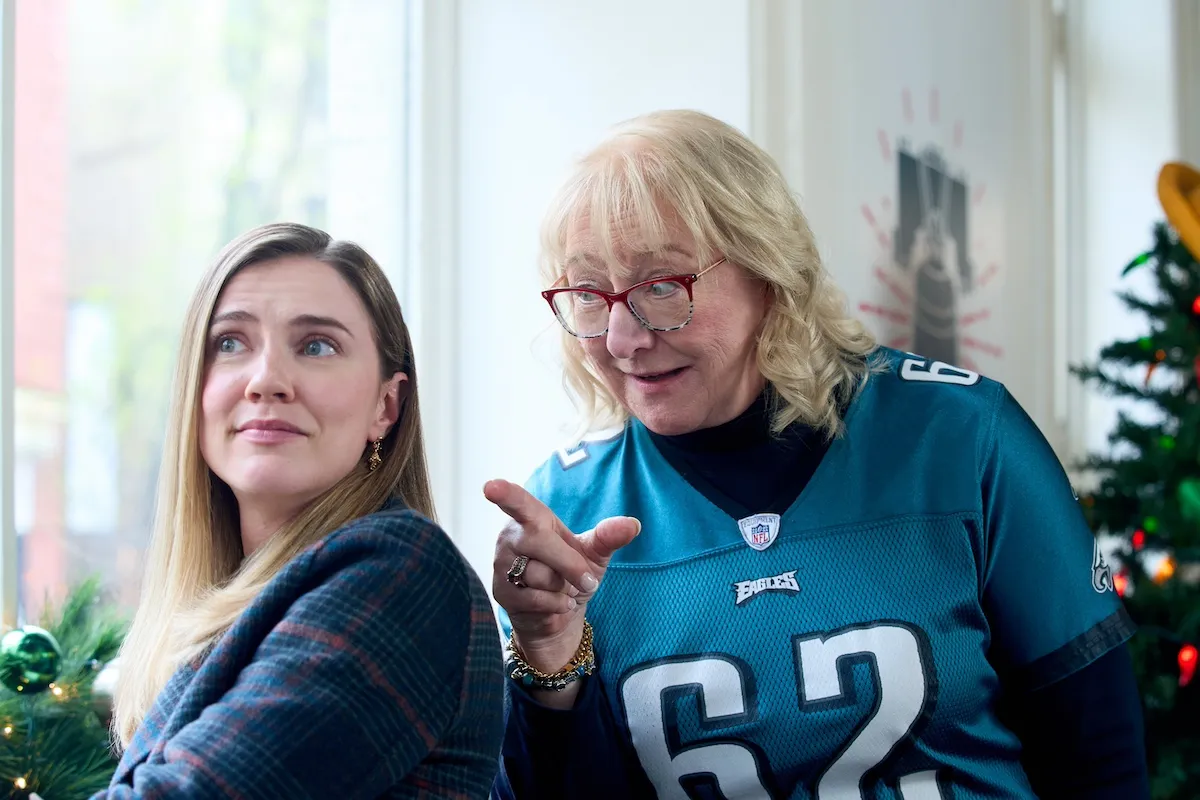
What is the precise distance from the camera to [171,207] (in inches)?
79.4

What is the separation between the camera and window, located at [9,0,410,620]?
177 cm

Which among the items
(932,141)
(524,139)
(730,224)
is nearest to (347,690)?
(730,224)

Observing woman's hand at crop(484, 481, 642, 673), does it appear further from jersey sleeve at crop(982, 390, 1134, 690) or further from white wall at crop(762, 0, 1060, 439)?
white wall at crop(762, 0, 1060, 439)

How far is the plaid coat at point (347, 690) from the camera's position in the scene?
0.95 meters

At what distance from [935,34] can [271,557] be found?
7.46 feet

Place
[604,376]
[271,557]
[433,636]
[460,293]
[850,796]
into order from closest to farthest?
[433,636]
[271,557]
[850,796]
[604,376]
[460,293]

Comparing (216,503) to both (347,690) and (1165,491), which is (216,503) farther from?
(1165,491)

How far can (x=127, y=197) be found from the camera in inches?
76.2

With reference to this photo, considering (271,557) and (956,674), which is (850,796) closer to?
(956,674)

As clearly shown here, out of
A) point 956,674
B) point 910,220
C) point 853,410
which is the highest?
point 910,220

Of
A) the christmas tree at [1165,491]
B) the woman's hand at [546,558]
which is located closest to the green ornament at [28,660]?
the woman's hand at [546,558]

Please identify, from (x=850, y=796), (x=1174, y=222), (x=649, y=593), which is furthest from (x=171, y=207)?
(x=1174, y=222)

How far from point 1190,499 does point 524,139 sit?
6.07 feet

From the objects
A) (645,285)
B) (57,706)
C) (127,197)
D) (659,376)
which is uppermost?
(127,197)
